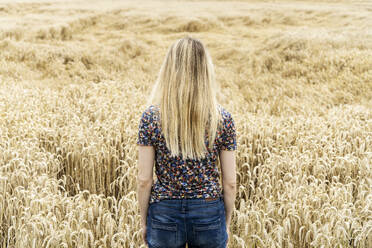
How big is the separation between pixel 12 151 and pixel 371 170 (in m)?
4.83

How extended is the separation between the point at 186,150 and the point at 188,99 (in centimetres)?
32

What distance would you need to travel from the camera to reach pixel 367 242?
11.3 ft

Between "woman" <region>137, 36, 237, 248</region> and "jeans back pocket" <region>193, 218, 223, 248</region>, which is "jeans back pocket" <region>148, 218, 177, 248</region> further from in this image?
"jeans back pocket" <region>193, 218, 223, 248</region>

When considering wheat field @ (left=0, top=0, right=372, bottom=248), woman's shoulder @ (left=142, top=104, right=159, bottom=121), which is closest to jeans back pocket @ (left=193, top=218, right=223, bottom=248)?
woman's shoulder @ (left=142, top=104, right=159, bottom=121)

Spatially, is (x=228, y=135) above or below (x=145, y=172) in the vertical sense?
above

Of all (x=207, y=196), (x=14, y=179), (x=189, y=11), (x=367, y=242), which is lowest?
(x=367, y=242)

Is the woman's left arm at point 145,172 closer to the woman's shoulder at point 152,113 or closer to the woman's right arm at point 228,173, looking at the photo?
the woman's shoulder at point 152,113

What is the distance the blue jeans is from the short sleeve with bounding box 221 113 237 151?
0.36 metres

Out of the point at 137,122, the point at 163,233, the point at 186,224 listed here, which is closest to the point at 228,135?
the point at 186,224

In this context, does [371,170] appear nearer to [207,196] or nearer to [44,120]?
[207,196]

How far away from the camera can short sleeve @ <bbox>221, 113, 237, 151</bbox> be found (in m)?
2.23

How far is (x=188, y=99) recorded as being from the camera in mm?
2131

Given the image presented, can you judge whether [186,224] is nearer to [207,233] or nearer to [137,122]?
[207,233]

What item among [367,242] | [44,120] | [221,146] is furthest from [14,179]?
[367,242]
